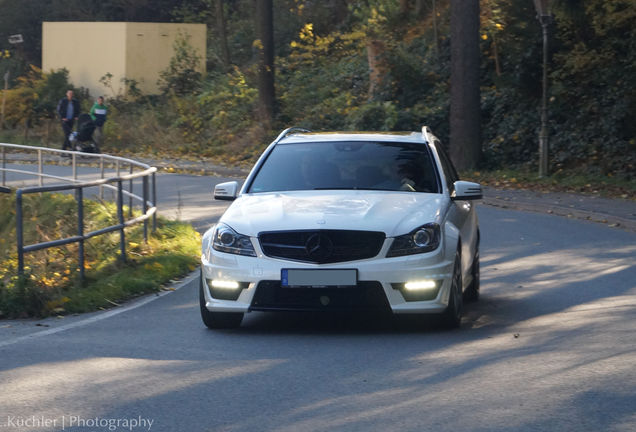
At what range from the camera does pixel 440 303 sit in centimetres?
865

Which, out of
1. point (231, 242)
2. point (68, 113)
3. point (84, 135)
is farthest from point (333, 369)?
point (68, 113)

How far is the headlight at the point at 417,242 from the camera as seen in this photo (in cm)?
855

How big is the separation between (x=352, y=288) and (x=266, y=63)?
93.6 feet

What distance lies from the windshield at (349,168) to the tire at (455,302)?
3.23 feet

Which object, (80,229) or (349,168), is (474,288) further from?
(80,229)

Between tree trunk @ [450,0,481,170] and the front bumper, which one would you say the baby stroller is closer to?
tree trunk @ [450,0,481,170]

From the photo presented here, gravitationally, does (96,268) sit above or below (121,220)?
below

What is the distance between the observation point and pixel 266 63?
36.4 meters

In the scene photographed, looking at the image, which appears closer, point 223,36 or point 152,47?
point 152,47

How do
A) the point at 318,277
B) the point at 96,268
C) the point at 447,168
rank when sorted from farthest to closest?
the point at 96,268 < the point at 447,168 < the point at 318,277

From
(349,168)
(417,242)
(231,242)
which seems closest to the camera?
(417,242)

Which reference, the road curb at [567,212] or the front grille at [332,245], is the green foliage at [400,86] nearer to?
the road curb at [567,212]

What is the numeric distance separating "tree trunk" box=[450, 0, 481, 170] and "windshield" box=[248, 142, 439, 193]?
17857 mm

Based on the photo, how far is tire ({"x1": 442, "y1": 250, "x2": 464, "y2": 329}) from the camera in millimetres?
8797
